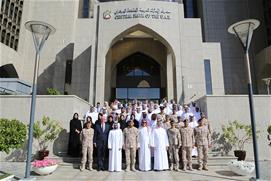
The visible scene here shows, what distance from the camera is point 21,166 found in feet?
28.8

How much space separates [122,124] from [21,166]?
396cm

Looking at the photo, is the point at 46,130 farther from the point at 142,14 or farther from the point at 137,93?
the point at 137,93

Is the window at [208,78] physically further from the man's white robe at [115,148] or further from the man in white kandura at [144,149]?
the man's white robe at [115,148]

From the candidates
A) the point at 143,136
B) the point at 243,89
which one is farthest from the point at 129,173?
the point at 243,89

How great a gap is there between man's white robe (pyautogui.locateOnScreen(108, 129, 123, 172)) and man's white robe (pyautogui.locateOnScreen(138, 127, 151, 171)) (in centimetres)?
70

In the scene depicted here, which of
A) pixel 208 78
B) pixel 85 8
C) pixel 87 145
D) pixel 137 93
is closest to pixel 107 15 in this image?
pixel 137 93

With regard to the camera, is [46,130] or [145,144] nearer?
[145,144]

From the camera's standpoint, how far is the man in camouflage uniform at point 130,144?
792cm

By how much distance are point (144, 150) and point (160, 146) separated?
1.80 feet

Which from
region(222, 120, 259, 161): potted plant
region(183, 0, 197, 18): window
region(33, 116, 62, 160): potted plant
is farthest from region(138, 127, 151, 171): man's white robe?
region(183, 0, 197, 18): window

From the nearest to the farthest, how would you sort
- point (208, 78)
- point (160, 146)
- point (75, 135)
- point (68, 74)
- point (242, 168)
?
1. point (242, 168)
2. point (160, 146)
3. point (75, 135)
4. point (208, 78)
5. point (68, 74)

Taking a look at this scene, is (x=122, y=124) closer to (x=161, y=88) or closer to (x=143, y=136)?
(x=143, y=136)

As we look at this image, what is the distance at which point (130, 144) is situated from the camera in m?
7.91

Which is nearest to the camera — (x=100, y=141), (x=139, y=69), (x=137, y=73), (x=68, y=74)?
(x=100, y=141)
